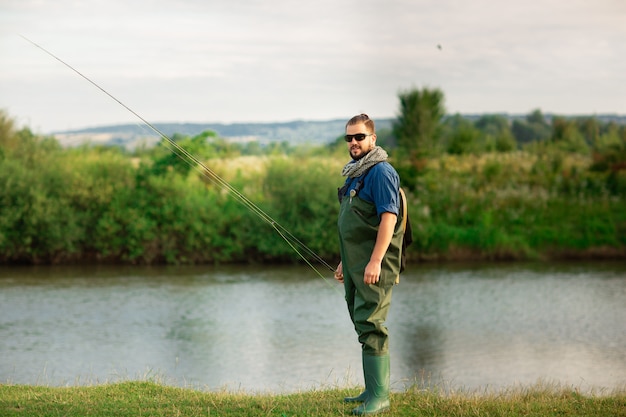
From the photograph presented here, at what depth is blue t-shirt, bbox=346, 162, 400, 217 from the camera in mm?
5359

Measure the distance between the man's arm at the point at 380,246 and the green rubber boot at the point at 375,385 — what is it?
589 millimetres

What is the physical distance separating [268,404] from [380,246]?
1502mm

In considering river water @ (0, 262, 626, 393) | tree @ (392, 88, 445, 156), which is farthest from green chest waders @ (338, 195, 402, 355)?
tree @ (392, 88, 445, 156)

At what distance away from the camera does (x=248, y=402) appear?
20.2 feet

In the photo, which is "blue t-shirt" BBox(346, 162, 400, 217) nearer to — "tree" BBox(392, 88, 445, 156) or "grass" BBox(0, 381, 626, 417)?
"grass" BBox(0, 381, 626, 417)

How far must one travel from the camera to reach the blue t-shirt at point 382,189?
536 centimetres

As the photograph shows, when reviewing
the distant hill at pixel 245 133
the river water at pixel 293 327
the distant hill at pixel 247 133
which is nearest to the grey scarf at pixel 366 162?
the river water at pixel 293 327

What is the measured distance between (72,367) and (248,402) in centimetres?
558

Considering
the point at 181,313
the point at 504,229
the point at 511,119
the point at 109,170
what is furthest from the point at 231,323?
the point at 511,119

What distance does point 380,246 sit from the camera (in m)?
5.34

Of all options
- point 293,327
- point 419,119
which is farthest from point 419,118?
point 293,327

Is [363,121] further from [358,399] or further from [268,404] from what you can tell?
[268,404]

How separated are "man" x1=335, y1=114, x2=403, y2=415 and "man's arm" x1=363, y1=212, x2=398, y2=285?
57mm

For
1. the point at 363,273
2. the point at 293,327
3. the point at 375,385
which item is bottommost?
the point at 293,327
